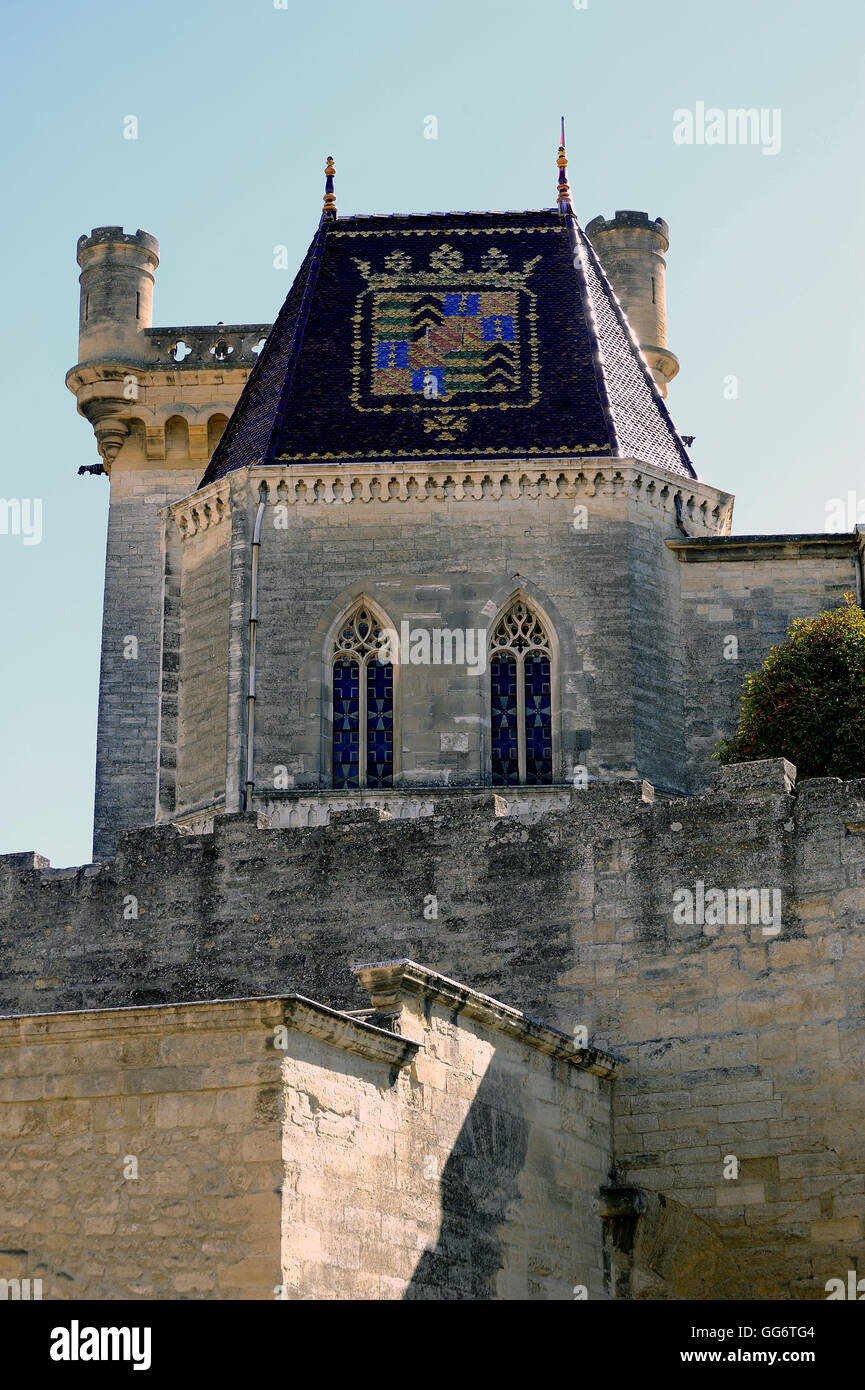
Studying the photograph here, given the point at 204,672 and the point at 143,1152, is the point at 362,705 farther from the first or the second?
the point at 143,1152

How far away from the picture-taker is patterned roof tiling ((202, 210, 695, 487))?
1203 inches

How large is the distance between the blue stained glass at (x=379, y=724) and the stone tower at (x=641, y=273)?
11.1m

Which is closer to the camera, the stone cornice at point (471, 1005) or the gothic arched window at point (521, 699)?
the stone cornice at point (471, 1005)

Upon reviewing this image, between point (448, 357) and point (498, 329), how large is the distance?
87cm

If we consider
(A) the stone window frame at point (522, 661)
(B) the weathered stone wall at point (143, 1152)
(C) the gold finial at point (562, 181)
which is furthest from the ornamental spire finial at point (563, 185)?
(B) the weathered stone wall at point (143, 1152)

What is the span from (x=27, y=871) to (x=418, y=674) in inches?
384

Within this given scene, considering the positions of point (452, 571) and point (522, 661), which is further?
point (452, 571)

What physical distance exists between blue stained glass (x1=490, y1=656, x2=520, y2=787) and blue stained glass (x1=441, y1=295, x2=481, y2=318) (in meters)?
5.32

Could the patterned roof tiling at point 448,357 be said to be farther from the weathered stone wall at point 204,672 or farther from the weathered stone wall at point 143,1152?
the weathered stone wall at point 143,1152

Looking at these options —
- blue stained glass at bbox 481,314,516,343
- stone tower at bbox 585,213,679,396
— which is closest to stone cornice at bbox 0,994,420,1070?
blue stained glass at bbox 481,314,516,343

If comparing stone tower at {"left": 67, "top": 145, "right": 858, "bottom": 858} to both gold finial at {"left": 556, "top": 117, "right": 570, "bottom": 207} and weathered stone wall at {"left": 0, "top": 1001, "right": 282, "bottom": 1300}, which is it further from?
weathered stone wall at {"left": 0, "top": 1001, "right": 282, "bottom": 1300}

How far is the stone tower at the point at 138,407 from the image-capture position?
121ft

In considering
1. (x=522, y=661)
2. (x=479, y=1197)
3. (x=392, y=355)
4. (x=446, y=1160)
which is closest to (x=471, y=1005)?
(x=446, y=1160)

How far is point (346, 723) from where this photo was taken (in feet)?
95.8
